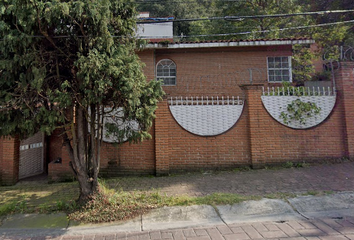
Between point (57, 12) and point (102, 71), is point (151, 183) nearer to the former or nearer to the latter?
point (102, 71)

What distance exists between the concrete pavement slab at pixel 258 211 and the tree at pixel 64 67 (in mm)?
2421

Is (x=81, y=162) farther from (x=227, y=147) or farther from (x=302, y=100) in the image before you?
(x=302, y=100)

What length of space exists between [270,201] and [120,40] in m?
4.27

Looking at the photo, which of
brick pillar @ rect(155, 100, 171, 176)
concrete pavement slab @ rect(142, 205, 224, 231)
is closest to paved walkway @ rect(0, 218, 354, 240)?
concrete pavement slab @ rect(142, 205, 224, 231)

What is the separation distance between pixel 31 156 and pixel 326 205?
7990 millimetres

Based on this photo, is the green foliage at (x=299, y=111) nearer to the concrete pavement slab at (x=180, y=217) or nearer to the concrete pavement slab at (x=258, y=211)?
the concrete pavement slab at (x=258, y=211)

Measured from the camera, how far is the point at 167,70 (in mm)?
10156

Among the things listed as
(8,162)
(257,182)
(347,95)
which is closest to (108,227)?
(257,182)

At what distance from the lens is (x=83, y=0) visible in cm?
371

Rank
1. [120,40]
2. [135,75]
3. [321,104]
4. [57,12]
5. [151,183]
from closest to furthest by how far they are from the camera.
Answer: [57,12] < [135,75] < [120,40] < [151,183] < [321,104]

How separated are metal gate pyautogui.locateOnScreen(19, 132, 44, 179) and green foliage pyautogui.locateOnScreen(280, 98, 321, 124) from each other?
7727mm

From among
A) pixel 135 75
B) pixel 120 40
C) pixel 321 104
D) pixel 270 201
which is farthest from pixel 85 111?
pixel 321 104

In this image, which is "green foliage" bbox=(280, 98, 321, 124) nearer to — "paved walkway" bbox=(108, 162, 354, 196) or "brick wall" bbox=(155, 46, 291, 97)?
"paved walkway" bbox=(108, 162, 354, 196)

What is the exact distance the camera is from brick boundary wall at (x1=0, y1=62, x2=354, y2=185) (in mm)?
6184
